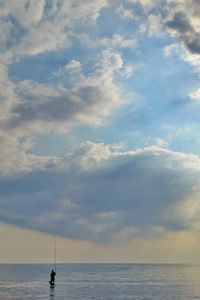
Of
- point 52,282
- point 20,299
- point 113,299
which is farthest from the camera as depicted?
point 52,282

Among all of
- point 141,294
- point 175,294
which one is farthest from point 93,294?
point 175,294

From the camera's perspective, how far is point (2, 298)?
65375 mm

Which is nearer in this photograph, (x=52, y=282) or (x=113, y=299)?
(x=113, y=299)

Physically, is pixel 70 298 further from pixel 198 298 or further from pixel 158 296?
pixel 198 298

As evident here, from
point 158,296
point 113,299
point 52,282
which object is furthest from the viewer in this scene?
point 52,282

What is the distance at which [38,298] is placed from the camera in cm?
6675

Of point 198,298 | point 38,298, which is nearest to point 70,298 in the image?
point 38,298

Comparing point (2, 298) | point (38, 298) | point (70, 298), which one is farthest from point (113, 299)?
point (2, 298)

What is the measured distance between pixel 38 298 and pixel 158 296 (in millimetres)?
19404

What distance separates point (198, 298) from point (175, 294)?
6.97 m

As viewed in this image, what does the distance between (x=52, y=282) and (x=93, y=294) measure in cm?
1561

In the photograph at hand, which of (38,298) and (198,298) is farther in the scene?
(198,298)

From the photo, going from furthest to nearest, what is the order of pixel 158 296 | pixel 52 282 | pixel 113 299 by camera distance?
1. pixel 52 282
2. pixel 158 296
3. pixel 113 299

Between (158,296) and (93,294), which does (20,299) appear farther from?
(158,296)
